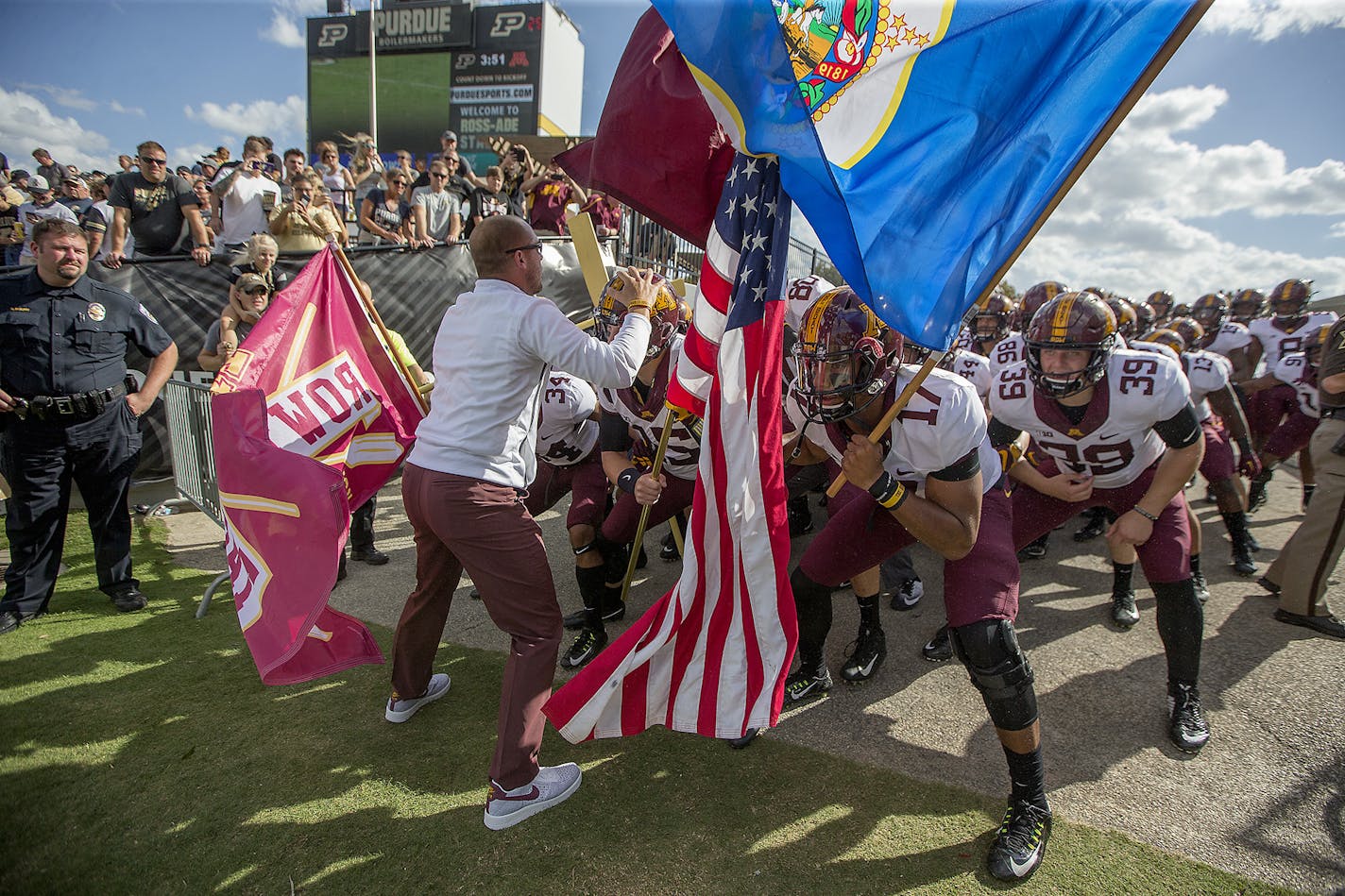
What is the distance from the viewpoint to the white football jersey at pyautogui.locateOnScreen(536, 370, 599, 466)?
15.3ft

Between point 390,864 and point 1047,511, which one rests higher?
point 1047,511

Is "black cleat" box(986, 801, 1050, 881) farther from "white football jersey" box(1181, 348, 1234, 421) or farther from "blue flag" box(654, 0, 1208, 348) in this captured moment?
"white football jersey" box(1181, 348, 1234, 421)

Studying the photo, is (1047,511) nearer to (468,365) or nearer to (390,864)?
(468,365)

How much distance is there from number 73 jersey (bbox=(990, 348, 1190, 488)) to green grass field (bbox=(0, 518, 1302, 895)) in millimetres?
1886

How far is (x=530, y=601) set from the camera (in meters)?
2.88

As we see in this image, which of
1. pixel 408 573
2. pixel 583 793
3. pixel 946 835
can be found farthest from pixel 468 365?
pixel 408 573

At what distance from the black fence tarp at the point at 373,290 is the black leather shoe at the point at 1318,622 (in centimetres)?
605

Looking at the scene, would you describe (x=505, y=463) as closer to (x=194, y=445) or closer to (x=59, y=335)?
(x=59, y=335)

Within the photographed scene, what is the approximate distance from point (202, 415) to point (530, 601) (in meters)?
4.26

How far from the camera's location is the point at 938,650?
4.24 metres

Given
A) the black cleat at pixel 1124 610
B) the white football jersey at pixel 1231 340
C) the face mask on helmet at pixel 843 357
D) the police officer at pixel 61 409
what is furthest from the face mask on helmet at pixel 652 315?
the white football jersey at pixel 1231 340

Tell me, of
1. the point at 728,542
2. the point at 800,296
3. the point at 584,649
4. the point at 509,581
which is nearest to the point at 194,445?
the point at 584,649

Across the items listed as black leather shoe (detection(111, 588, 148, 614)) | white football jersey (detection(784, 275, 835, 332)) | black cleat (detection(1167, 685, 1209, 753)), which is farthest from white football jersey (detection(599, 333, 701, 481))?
black leather shoe (detection(111, 588, 148, 614))

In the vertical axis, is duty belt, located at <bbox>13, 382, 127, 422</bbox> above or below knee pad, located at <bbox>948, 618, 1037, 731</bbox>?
above
